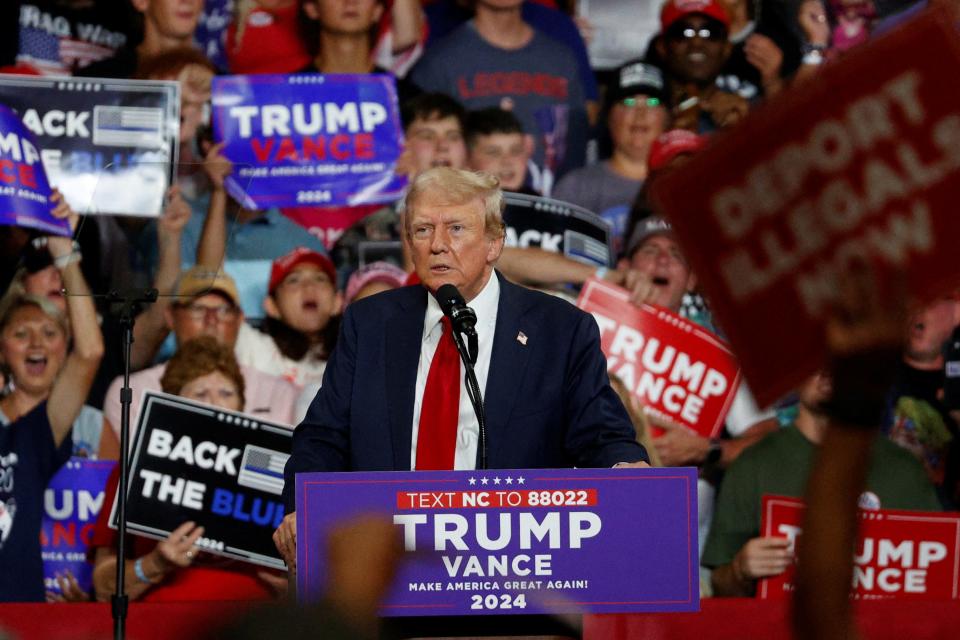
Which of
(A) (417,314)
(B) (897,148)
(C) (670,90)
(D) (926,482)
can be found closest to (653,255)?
(C) (670,90)

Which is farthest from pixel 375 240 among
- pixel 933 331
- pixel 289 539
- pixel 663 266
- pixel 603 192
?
pixel 289 539

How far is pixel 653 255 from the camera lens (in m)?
5.75

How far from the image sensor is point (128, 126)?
18.3 ft

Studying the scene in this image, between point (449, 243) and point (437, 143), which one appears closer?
point (449, 243)

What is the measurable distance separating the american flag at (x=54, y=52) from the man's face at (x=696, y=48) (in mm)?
2270

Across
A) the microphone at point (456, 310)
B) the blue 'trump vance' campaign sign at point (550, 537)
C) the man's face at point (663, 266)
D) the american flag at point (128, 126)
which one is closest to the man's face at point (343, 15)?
the american flag at point (128, 126)

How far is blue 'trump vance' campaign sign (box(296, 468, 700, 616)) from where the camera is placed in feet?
8.99

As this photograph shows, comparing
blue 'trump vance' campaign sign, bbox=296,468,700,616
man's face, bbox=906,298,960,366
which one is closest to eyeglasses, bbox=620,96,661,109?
man's face, bbox=906,298,960,366

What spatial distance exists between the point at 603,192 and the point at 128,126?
5.97 feet

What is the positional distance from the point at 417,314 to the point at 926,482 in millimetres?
2552

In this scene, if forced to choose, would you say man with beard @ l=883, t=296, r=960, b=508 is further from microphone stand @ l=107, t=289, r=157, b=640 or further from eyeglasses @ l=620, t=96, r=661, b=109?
microphone stand @ l=107, t=289, r=157, b=640

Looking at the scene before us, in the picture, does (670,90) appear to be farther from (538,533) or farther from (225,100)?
(538,533)

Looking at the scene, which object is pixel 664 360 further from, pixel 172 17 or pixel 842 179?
pixel 842 179

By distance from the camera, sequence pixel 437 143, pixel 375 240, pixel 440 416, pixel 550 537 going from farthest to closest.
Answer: pixel 437 143 → pixel 375 240 → pixel 440 416 → pixel 550 537
